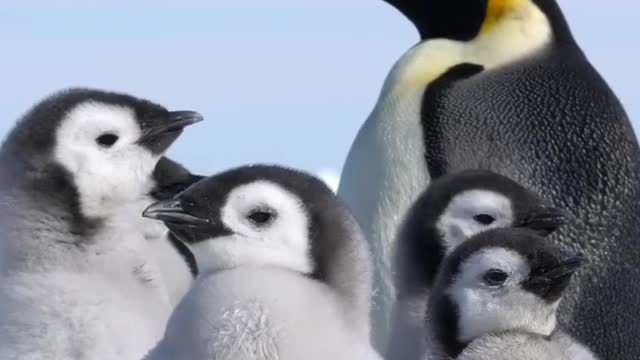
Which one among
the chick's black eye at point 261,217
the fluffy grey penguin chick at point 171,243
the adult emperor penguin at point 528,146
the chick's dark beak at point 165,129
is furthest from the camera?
the adult emperor penguin at point 528,146

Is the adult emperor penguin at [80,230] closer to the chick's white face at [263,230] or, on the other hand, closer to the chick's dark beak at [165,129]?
the chick's dark beak at [165,129]

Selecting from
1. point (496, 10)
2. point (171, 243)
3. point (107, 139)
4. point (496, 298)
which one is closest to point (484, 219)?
point (496, 298)

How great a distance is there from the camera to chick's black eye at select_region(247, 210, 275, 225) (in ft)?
14.6

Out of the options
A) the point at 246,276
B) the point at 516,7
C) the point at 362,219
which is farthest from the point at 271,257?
the point at 516,7

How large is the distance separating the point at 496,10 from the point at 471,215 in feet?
6.80

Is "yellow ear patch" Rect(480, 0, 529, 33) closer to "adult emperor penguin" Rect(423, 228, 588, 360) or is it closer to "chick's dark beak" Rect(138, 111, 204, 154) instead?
"chick's dark beak" Rect(138, 111, 204, 154)

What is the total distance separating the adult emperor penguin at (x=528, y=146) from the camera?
680cm

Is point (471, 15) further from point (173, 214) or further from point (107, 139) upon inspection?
point (173, 214)

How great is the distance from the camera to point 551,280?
187 inches

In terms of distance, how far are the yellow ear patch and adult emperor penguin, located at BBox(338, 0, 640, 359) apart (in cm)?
6

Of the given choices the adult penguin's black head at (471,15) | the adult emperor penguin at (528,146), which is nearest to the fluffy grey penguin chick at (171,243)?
the adult emperor penguin at (528,146)

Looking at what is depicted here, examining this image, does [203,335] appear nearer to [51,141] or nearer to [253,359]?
[253,359]

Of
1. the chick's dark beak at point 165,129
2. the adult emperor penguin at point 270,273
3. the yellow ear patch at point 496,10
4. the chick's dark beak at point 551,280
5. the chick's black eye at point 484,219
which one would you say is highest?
the chick's dark beak at point 165,129

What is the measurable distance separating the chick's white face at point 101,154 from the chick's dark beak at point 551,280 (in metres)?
0.94
